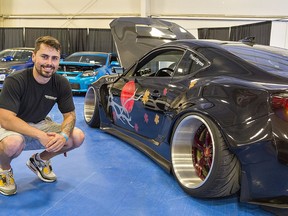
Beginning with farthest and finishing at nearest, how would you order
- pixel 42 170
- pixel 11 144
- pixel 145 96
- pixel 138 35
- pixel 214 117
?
pixel 138 35
pixel 145 96
pixel 42 170
pixel 11 144
pixel 214 117

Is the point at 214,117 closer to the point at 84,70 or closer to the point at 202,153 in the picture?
the point at 202,153

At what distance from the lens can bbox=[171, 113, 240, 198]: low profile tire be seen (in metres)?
2.22

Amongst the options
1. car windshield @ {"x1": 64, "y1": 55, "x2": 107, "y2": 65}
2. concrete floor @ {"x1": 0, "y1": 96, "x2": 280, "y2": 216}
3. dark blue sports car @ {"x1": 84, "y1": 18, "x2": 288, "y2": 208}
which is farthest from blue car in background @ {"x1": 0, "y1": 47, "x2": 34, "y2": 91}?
concrete floor @ {"x1": 0, "y1": 96, "x2": 280, "y2": 216}

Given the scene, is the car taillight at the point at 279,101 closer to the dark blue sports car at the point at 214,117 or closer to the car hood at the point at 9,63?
the dark blue sports car at the point at 214,117

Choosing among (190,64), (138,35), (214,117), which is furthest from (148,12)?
(214,117)

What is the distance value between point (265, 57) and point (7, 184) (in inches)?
90.9

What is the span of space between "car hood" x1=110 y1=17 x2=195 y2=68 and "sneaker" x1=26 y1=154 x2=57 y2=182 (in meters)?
1.88

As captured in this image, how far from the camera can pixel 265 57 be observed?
277 centimetres

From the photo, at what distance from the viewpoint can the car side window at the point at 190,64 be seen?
2844 mm

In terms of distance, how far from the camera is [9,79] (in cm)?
249

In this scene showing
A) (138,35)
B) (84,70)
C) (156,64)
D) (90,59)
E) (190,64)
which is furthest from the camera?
(90,59)

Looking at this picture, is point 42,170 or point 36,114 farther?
point 42,170

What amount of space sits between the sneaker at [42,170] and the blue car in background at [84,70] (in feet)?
15.4

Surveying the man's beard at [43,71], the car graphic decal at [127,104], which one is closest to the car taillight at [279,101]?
the car graphic decal at [127,104]
